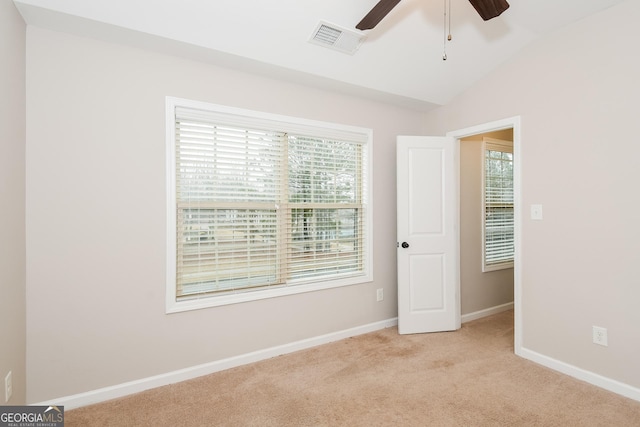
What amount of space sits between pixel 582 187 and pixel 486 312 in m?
2.08

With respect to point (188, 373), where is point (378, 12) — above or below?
above

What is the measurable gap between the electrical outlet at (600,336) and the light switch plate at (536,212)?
928 mm

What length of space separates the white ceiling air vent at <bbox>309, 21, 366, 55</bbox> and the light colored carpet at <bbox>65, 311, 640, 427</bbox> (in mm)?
2695

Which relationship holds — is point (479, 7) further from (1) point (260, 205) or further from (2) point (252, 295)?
(2) point (252, 295)

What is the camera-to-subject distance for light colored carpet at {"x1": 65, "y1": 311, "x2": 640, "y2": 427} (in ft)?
6.42

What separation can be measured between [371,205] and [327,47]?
162 centimetres

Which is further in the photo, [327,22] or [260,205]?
[260,205]

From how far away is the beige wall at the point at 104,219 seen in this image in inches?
79.0

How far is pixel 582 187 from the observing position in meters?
2.43

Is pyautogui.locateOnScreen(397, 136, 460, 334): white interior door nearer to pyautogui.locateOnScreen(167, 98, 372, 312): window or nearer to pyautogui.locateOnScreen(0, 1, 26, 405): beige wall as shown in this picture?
pyautogui.locateOnScreen(167, 98, 372, 312): window

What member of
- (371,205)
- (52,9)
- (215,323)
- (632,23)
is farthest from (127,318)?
(632,23)

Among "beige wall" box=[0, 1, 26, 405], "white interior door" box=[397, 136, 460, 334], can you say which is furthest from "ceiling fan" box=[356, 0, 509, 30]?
"beige wall" box=[0, 1, 26, 405]

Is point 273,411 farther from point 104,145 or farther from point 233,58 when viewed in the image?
point 233,58

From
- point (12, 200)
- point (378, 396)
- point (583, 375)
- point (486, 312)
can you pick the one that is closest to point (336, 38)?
point (12, 200)
